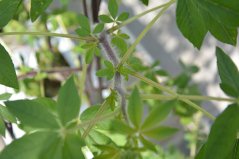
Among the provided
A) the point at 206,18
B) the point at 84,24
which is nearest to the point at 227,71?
the point at 206,18

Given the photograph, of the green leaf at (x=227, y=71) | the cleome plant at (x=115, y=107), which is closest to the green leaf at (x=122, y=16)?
the cleome plant at (x=115, y=107)

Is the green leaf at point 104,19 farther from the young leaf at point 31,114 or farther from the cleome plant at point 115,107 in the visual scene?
the young leaf at point 31,114

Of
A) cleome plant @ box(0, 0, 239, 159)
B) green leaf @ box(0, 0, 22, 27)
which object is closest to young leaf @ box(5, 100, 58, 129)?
cleome plant @ box(0, 0, 239, 159)

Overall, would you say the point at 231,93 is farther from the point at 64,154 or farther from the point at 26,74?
the point at 26,74

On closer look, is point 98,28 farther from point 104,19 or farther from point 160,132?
point 160,132

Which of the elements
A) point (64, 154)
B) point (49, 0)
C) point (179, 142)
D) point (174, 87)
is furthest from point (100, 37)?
point (179, 142)

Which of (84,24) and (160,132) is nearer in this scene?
(160,132)
